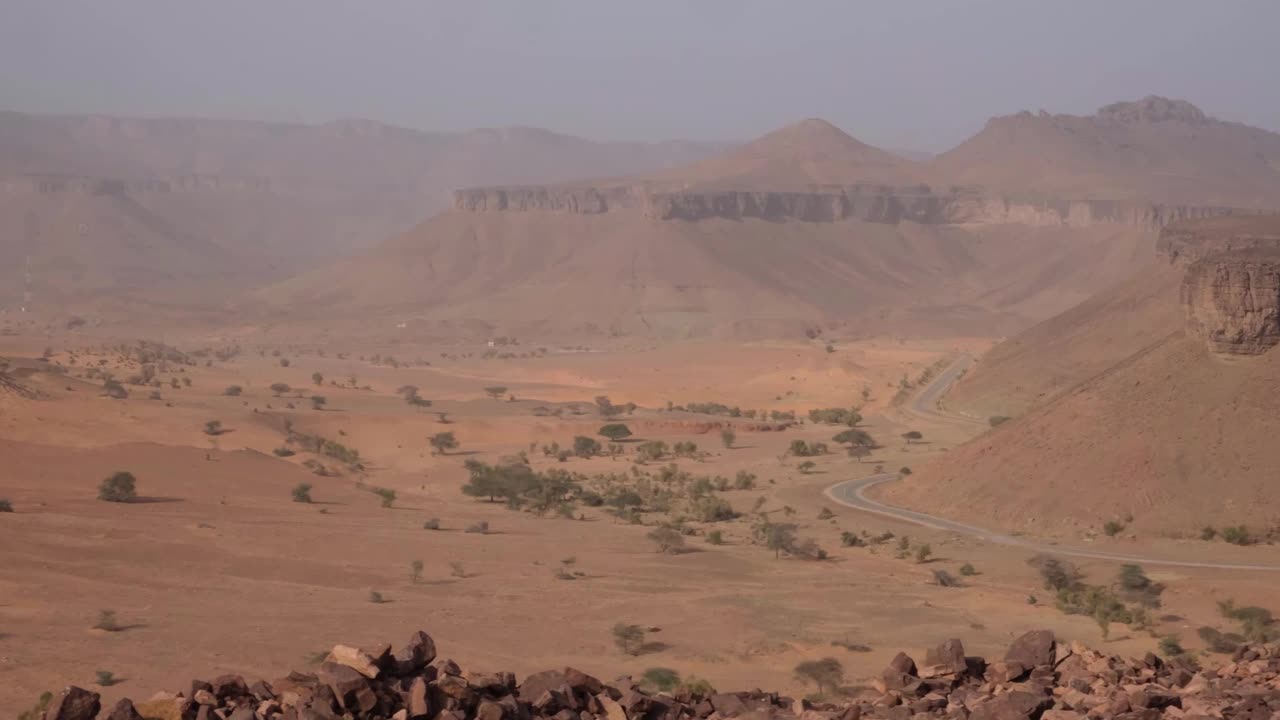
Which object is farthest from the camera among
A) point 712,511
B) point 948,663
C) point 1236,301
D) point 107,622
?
point 712,511

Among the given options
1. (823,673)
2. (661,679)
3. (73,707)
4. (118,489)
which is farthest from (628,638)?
(118,489)

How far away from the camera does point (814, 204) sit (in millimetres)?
186875

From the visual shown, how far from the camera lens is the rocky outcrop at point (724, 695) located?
42.6 ft

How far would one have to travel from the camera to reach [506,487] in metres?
47.9

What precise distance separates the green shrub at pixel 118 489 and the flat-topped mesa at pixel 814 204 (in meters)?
140

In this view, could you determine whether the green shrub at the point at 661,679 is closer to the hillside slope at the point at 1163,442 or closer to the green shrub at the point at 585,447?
the hillside slope at the point at 1163,442

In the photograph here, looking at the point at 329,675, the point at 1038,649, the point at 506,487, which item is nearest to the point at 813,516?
the point at 506,487

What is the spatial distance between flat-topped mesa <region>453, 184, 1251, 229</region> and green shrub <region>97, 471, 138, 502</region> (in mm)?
139922

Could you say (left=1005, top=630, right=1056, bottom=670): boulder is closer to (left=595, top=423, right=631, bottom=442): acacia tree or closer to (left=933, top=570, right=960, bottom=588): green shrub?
(left=933, top=570, right=960, bottom=588): green shrub

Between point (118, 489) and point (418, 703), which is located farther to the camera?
point (118, 489)

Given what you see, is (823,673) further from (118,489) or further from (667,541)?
(118,489)

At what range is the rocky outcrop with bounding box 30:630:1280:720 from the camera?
42.6ft

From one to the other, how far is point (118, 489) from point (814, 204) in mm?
154667

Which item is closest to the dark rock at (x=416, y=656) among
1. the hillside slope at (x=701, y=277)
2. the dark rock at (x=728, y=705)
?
the dark rock at (x=728, y=705)
